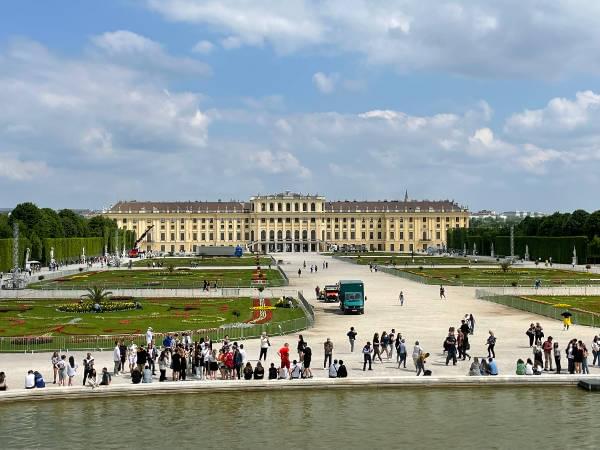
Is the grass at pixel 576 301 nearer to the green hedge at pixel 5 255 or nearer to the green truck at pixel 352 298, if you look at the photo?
the green truck at pixel 352 298

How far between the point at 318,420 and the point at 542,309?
2833cm

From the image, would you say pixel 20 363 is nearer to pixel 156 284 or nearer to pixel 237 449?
pixel 237 449

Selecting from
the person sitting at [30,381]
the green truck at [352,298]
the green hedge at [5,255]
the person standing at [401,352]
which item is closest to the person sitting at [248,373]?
the person standing at [401,352]

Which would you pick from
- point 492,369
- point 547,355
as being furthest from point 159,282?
point 492,369

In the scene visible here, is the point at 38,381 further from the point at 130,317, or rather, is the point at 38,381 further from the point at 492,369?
the point at 130,317

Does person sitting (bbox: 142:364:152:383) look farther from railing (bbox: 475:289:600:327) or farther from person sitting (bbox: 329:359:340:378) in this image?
railing (bbox: 475:289:600:327)

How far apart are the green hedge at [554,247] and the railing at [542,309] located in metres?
60.7

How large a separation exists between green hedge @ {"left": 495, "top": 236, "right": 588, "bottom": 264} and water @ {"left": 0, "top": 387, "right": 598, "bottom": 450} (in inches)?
3692

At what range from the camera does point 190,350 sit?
95.2ft

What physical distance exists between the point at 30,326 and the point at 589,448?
30.2 m

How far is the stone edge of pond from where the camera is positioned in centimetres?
2475

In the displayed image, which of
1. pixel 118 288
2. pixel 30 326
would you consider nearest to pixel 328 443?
pixel 30 326

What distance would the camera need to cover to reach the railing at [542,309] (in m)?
42.6

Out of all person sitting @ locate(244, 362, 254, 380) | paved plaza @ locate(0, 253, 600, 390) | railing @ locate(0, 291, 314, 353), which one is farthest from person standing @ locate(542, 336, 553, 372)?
railing @ locate(0, 291, 314, 353)
